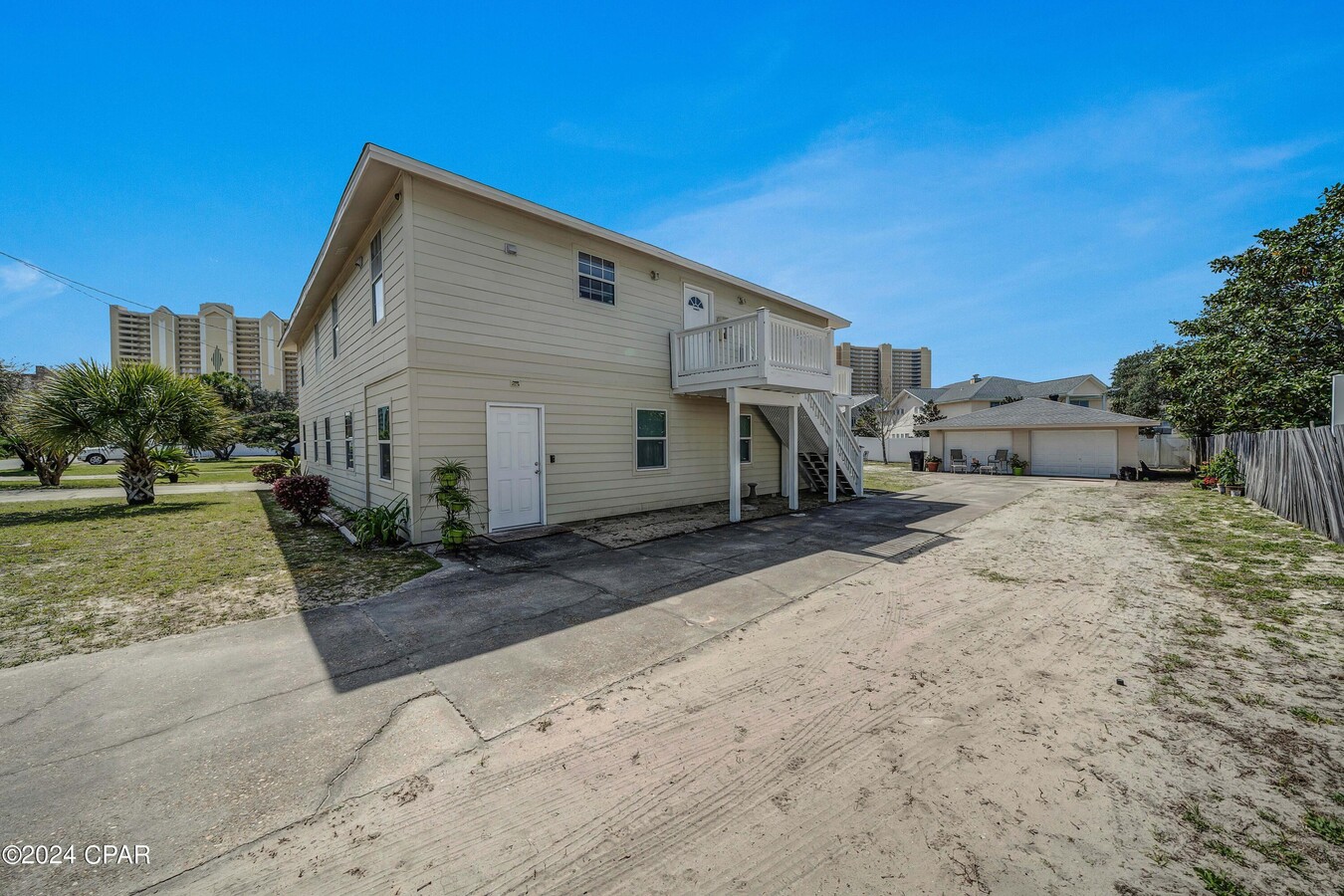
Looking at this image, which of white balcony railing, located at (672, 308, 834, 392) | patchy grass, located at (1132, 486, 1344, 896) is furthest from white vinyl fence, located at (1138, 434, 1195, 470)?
white balcony railing, located at (672, 308, 834, 392)

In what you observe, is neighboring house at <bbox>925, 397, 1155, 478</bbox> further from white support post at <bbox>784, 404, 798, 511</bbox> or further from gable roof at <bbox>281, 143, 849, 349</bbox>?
white support post at <bbox>784, 404, 798, 511</bbox>

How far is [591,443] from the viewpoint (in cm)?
929

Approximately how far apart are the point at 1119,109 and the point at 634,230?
8414 mm

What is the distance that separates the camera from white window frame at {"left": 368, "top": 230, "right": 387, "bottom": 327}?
8.44 m

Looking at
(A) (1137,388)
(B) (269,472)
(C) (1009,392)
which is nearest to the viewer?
(B) (269,472)

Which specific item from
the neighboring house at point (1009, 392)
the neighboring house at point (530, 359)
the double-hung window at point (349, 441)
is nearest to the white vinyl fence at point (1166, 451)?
the neighboring house at point (1009, 392)

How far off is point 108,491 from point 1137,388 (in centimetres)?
4894

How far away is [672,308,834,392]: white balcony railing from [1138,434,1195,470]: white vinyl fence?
22904 mm

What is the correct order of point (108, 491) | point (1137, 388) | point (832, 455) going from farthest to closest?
point (1137, 388) < point (108, 491) < point (832, 455)

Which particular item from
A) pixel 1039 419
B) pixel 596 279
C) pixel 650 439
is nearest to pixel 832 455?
pixel 650 439

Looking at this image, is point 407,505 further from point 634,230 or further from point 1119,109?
point 1119,109

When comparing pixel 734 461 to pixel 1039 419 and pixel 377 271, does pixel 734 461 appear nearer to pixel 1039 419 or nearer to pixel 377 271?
pixel 377 271

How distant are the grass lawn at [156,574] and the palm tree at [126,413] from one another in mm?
1762

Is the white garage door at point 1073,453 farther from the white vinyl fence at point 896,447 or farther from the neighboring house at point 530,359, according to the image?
the neighboring house at point 530,359
